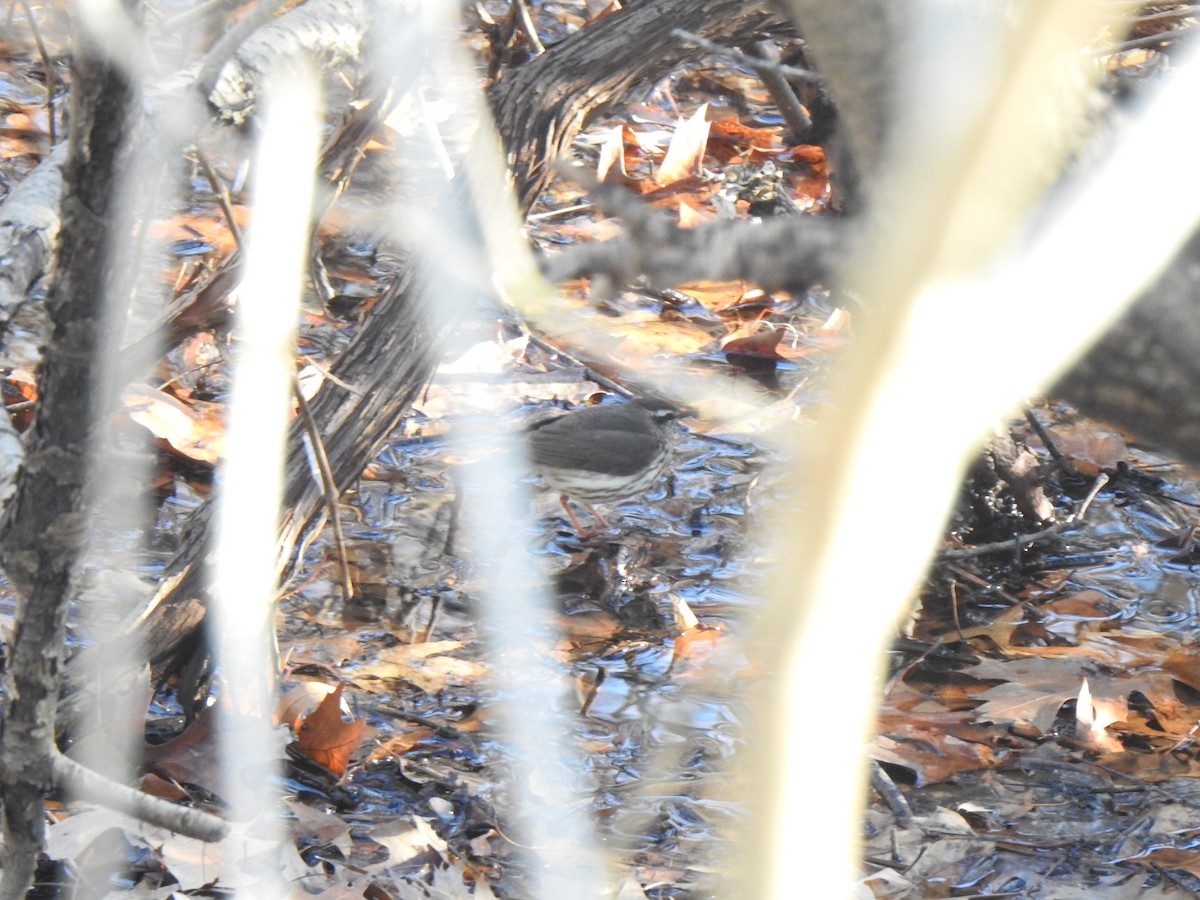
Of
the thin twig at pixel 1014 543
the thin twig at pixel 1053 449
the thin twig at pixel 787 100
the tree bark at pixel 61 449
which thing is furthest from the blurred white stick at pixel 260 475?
the thin twig at pixel 787 100

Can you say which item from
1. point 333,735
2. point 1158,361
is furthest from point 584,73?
point 1158,361

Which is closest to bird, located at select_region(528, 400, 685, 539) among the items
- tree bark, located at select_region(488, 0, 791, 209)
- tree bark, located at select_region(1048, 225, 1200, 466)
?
tree bark, located at select_region(488, 0, 791, 209)

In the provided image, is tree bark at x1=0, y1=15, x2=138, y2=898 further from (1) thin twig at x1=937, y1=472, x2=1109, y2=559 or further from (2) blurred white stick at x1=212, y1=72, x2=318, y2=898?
(1) thin twig at x1=937, y1=472, x2=1109, y2=559

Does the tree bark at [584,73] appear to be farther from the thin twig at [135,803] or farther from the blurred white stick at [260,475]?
the thin twig at [135,803]

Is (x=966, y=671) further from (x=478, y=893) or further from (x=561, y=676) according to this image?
(x=478, y=893)

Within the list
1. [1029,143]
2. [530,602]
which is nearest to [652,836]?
[530,602]

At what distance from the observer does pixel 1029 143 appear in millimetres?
812

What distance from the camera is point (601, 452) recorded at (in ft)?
14.1

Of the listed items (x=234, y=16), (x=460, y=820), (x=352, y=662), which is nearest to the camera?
(x=460, y=820)

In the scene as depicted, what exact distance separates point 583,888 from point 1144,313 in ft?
3.24

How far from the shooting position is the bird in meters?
4.25

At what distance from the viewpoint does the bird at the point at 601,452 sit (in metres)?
4.25

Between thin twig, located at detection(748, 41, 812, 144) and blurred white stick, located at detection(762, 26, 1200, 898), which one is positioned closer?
blurred white stick, located at detection(762, 26, 1200, 898)

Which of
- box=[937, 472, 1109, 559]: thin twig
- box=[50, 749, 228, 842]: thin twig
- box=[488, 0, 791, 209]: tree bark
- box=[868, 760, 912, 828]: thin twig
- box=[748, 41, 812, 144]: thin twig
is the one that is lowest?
box=[937, 472, 1109, 559]: thin twig
